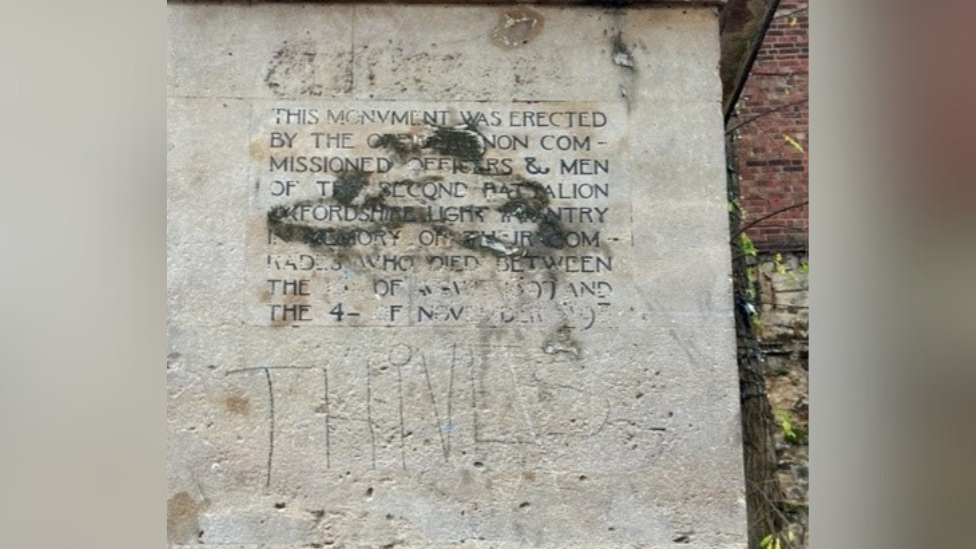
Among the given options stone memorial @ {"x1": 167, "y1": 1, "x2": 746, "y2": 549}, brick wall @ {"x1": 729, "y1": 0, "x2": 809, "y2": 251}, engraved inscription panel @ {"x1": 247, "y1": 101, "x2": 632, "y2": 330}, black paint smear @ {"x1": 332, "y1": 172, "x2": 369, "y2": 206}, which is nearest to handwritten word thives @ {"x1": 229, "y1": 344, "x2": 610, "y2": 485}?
stone memorial @ {"x1": 167, "y1": 1, "x2": 746, "y2": 549}

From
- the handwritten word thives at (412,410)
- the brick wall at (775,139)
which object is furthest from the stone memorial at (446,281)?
the brick wall at (775,139)

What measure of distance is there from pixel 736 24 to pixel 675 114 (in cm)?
126

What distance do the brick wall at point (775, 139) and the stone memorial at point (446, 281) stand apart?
7.47m

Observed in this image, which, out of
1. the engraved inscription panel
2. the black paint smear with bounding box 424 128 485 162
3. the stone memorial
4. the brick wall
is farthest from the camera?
the brick wall

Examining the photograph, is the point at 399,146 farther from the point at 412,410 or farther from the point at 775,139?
the point at 775,139

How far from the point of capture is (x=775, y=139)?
11508mm

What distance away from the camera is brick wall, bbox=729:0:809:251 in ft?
37.5

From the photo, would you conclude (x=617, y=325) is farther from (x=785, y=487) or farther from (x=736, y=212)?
(x=785, y=487)

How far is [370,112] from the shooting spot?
4199mm

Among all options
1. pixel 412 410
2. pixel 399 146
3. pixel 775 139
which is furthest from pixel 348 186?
pixel 775 139

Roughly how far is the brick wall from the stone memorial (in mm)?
7471

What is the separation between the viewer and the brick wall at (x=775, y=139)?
37.5 feet

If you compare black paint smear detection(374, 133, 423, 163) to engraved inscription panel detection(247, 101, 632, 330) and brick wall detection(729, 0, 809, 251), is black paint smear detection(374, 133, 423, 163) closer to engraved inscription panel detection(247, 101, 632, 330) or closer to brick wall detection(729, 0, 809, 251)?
engraved inscription panel detection(247, 101, 632, 330)
